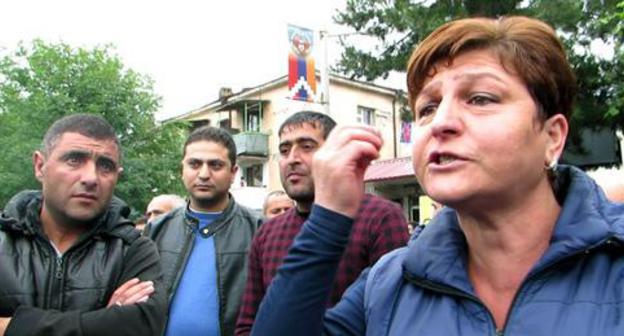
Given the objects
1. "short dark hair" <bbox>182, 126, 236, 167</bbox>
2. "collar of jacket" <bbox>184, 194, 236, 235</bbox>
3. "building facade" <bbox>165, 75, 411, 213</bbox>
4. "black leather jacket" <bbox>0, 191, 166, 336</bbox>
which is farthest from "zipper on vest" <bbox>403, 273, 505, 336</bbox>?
"building facade" <bbox>165, 75, 411, 213</bbox>

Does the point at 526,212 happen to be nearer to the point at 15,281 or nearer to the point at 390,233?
the point at 390,233

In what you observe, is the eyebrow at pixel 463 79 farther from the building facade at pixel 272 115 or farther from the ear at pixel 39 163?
the building facade at pixel 272 115

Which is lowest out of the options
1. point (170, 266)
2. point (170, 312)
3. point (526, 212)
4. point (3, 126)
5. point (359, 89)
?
point (170, 312)

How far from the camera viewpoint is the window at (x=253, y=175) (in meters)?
37.5

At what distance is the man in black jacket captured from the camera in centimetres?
283

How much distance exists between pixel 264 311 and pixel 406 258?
16.8 inches

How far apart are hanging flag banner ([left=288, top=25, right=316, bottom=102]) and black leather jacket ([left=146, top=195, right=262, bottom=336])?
1018 centimetres

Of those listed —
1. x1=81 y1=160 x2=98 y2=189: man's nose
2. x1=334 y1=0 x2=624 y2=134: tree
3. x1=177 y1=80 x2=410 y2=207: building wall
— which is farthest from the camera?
x1=177 y1=80 x2=410 y2=207: building wall

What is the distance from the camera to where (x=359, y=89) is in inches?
1371

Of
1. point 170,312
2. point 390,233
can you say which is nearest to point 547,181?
point 390,233

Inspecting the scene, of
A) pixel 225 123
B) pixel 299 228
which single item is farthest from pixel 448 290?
pixel 225 123

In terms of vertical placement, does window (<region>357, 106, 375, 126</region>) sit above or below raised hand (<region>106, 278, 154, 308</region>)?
above

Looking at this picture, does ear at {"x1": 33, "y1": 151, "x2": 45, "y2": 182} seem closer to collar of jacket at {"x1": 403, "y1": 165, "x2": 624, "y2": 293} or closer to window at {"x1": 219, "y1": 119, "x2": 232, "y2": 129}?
collar of jacket at {"x1": 403, "y1": 165, "x2": 624, "y2": 293}

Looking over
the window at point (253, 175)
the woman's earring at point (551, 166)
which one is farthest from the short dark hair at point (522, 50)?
the window at point (253, 175)
